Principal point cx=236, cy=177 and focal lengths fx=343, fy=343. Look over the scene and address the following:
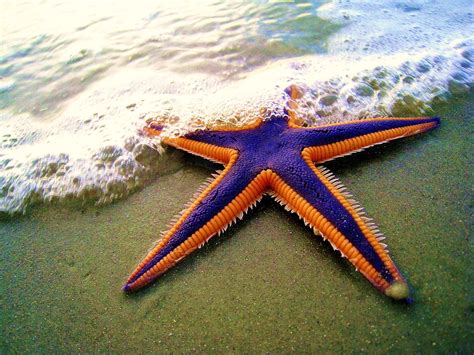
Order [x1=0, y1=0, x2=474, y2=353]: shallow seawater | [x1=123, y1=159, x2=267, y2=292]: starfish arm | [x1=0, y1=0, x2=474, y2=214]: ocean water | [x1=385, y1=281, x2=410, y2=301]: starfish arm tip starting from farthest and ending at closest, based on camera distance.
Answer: [x1=0, y1=0, x2=474, y2=214]: ocean water < [x1=123, y1=159, x2=267, y2=292]: starfish arm < [x1=0, y1=0, x2=474, y2=353]: shallow seawater < [x1=385, y1=281, x2=410, y2=301]: starfish arm tip

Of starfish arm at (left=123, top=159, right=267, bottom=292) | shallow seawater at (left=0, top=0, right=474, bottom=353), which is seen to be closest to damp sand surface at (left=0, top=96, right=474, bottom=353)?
shallow seawater at (left=0, top=0, right=474, bottom=353)

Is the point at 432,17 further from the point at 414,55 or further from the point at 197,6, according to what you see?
the point at 197,6

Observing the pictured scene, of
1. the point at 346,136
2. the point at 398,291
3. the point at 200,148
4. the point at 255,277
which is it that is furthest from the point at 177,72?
the point at 398,291

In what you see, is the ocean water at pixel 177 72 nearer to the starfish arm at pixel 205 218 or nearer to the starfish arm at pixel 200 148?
the starfish arm at pixel 200 148

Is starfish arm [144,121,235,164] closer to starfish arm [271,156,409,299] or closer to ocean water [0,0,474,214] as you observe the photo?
ocean water [0,0,474,214]

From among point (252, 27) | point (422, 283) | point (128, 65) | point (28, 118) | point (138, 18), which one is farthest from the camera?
point (138, 18)

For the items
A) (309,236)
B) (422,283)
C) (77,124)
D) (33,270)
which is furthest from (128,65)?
(422,283)

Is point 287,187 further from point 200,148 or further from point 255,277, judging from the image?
point 200,148

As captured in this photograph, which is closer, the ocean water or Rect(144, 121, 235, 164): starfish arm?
Rect(144, 121, 235, 164): starfish arm
